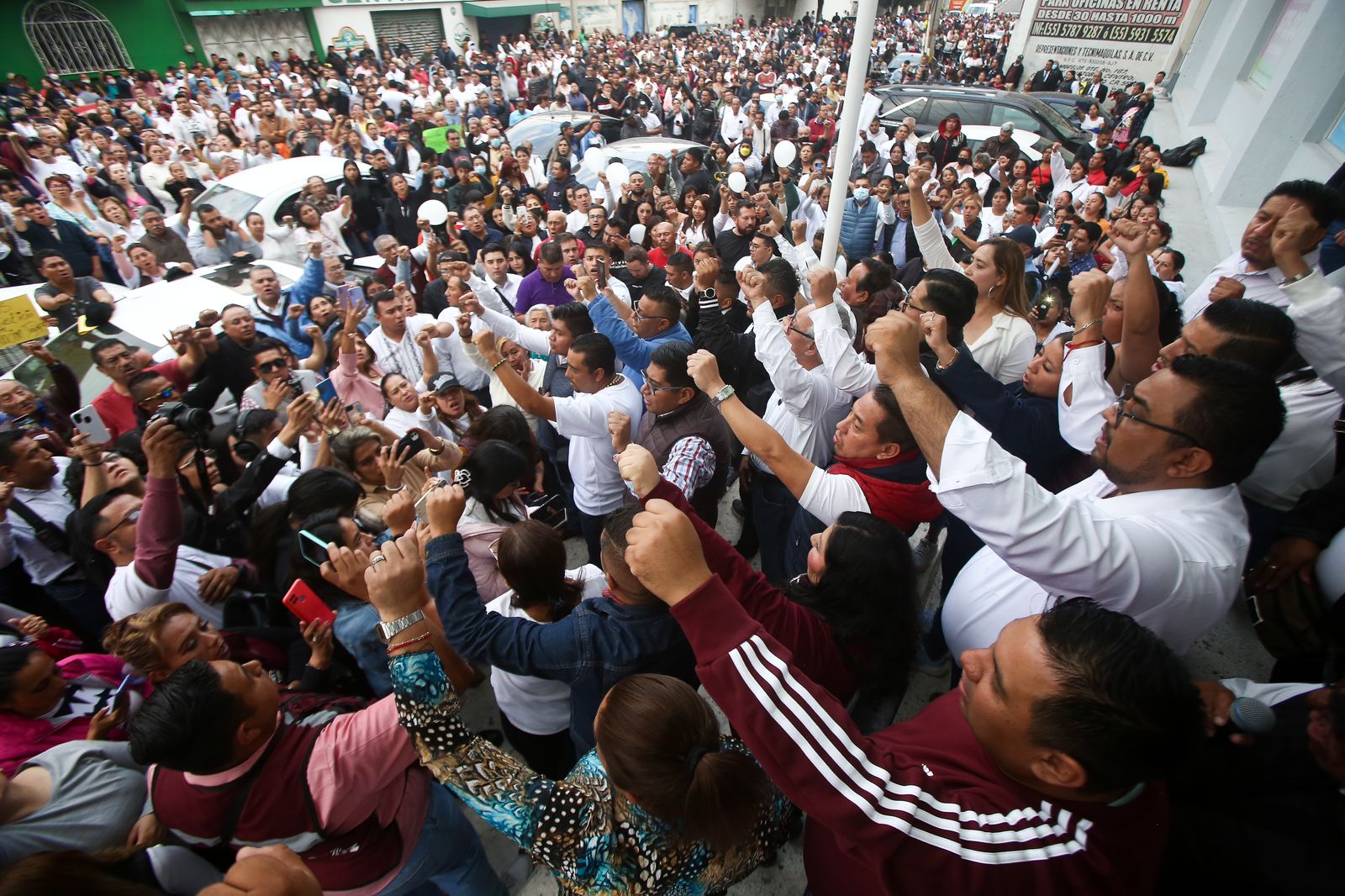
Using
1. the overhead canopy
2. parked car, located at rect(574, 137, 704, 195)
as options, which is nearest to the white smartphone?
parked car, located at rect(574, 137, 704, 195)

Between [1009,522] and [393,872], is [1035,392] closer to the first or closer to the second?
[1009,522]

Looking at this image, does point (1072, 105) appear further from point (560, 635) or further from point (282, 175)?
point (560, 635)

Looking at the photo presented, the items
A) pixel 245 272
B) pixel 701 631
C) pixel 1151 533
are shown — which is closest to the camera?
pixel 701 631

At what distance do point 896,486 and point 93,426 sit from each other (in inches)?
185

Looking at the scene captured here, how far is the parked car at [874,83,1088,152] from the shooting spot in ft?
34.6

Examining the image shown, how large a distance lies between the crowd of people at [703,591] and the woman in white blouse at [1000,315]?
0.9 inches

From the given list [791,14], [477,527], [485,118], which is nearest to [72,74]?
[485,118]

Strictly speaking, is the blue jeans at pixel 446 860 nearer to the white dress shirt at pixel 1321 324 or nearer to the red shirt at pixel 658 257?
the white dress shirt at pixel 1321 324

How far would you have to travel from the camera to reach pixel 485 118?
36.1ft

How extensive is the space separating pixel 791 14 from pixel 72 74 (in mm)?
40485

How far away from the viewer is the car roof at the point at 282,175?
7316mm

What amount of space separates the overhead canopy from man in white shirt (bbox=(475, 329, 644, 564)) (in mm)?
30990

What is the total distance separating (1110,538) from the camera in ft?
4.28

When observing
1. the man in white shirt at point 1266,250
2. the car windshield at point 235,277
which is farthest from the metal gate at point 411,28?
the man in white shirt at point 1266,250
